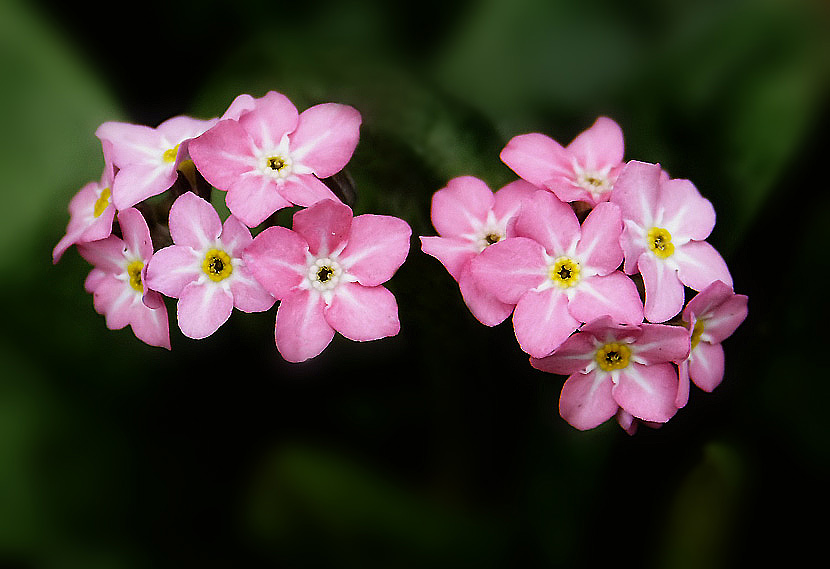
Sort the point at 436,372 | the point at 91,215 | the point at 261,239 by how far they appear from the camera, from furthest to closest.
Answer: the point at 436,372 → the point at 91,215 → the point at 261,239

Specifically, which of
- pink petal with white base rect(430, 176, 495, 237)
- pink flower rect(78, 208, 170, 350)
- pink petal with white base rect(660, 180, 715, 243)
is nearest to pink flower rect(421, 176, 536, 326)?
pink petal with white base rect(430, 176, 495, 237)


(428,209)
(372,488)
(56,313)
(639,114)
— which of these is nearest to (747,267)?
(639,114)

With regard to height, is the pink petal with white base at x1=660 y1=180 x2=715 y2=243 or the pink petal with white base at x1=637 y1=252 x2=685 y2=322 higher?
the pink petal with white base at x1=660 y1=180 x2=715 y2=243

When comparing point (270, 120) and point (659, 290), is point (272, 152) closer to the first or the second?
point (270, 120)

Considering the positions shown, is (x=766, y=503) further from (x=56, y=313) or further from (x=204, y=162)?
(x=56, y=313)

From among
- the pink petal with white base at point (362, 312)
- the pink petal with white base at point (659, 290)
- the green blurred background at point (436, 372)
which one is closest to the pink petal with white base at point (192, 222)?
the pink petal with white base at point (362, 312)

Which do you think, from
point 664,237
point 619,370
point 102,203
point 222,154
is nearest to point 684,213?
point 664,237

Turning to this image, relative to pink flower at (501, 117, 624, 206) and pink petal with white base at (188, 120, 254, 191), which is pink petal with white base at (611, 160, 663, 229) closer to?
pink flower at (501, 117, 624, 206)

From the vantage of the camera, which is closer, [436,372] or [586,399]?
[586,399]
